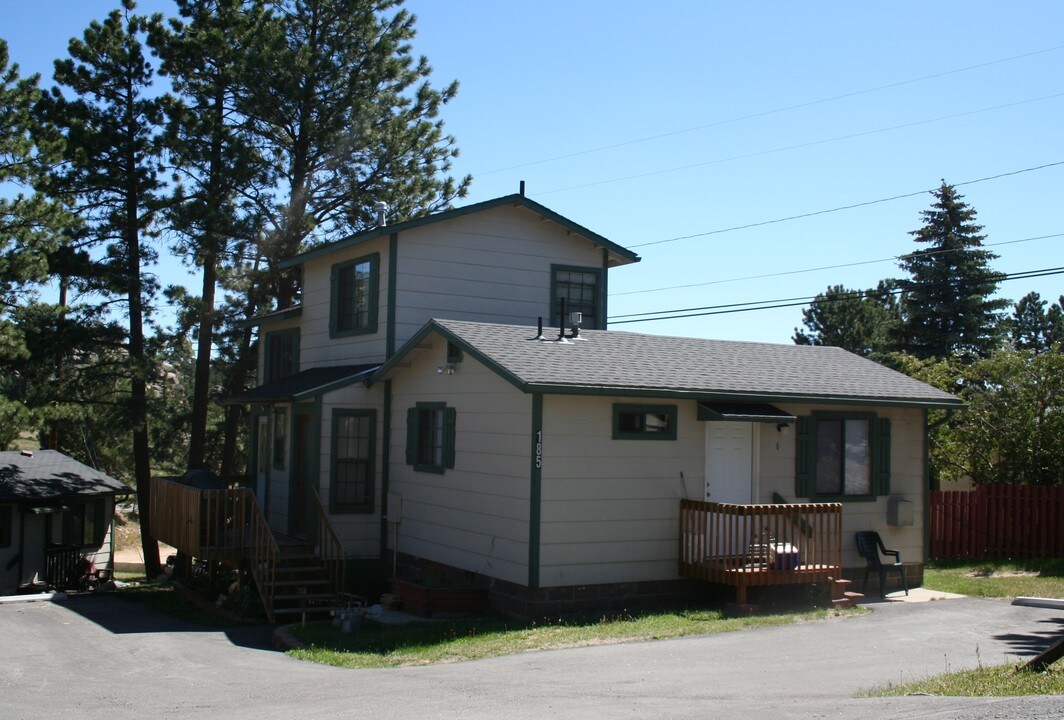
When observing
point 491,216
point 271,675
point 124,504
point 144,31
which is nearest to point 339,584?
point 271,675

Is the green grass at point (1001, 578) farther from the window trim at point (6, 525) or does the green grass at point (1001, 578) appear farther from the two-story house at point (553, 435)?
the window trim at point (6, 525)

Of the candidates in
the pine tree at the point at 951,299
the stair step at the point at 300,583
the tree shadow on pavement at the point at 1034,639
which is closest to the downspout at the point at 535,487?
the stair step at the point at 300,583

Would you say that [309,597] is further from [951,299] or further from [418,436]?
[951,299]

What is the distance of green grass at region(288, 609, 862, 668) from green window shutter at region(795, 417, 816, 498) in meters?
2.32

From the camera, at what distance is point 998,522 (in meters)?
21.1

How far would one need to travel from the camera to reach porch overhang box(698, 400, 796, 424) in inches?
572

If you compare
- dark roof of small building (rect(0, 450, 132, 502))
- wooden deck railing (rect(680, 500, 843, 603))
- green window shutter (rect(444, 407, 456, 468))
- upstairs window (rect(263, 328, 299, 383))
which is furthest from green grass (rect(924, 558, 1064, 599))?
dark roof of small building (rect(0, 450, 132, 502))

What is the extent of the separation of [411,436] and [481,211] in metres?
4.92

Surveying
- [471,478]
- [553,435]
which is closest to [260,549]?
[471,478]

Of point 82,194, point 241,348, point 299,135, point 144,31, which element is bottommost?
point 241,348

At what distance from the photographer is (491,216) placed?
19.5m

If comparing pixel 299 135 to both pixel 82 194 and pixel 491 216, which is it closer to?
pixel 82 194

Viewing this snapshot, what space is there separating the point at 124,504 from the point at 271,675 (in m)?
35.0

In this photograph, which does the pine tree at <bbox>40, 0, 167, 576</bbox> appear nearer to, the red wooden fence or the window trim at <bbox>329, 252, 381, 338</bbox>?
the window trim at <bbox>329, 252, 381, 338</bbox>
